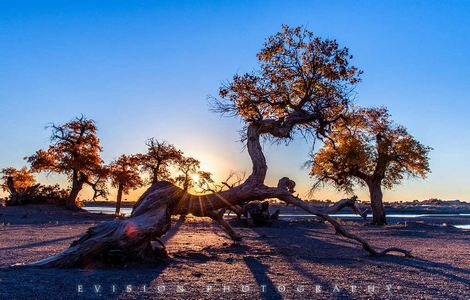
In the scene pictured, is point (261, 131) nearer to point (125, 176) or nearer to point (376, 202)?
point (376, 202)

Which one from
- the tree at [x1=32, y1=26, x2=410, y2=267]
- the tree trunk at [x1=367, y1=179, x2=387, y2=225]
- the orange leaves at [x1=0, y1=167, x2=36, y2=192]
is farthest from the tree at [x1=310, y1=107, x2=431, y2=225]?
the orange leaves at [x1=0, y1=167, x2=36, y2=192]

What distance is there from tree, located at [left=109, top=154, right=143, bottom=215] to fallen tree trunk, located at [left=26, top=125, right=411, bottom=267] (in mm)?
35002

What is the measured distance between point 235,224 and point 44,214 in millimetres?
18535

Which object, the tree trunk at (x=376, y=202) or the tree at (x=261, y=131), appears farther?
the tree trunk at (x=376, y=202)

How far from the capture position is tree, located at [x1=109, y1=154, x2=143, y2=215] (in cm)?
4800

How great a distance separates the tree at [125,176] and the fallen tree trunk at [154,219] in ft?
115

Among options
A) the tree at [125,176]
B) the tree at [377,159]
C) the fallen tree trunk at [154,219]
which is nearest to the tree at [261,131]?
the fallen tree trunk at [154,219]

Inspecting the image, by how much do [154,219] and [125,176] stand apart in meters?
38.2

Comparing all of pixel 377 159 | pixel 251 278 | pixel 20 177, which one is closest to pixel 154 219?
pixel 251 278

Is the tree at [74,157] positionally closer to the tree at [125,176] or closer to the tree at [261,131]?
the tree at [125,176]

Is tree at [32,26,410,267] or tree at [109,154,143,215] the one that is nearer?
tree at [32,26,410,267]

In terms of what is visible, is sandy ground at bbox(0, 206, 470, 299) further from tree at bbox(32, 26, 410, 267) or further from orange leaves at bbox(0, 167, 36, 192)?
orange leaves at bbox(0, 167, 36, 192)

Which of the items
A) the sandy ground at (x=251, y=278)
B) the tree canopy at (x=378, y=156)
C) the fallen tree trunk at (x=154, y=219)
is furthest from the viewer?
the tree canopy at (x=378, y=156)

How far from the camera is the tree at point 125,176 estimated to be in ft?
157
